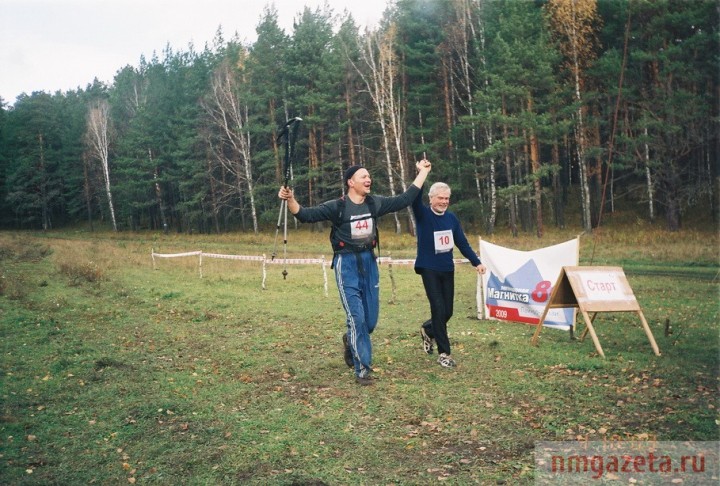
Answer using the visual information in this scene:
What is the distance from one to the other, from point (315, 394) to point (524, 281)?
5211 millimetres

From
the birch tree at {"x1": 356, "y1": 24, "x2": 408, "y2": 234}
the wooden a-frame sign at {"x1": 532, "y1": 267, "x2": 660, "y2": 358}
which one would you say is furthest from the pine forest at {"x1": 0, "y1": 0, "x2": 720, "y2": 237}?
the wooden a-frame sign at {"x1": 532, "y1": 267, "x2": 660, "y2": 358}

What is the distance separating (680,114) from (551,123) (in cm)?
698

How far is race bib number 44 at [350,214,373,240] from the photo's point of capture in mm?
6824

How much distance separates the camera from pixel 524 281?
10148 millimetres

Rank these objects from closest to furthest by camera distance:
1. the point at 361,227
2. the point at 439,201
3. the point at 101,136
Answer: the point at 361,227
the point at 439,201
the point at 101,136

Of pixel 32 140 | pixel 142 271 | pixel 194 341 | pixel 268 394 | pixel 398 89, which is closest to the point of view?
pixel 268 394

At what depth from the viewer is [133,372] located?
7625 mm

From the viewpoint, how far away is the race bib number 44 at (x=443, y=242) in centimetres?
740

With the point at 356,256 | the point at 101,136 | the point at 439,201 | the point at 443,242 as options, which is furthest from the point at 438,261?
the point at 101,136

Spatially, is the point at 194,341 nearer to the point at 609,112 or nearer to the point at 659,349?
the point at 659,349

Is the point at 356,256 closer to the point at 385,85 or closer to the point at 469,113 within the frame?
the point at 385,85

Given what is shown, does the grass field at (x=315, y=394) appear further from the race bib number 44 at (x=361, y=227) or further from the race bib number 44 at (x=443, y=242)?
the race bib number 44 at (x=361, y=227)

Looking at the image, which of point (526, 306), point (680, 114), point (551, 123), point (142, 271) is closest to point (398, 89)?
point (551, 123)

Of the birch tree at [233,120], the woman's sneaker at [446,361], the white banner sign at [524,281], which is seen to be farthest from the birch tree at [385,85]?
the woman's sneaker at [446,361]
